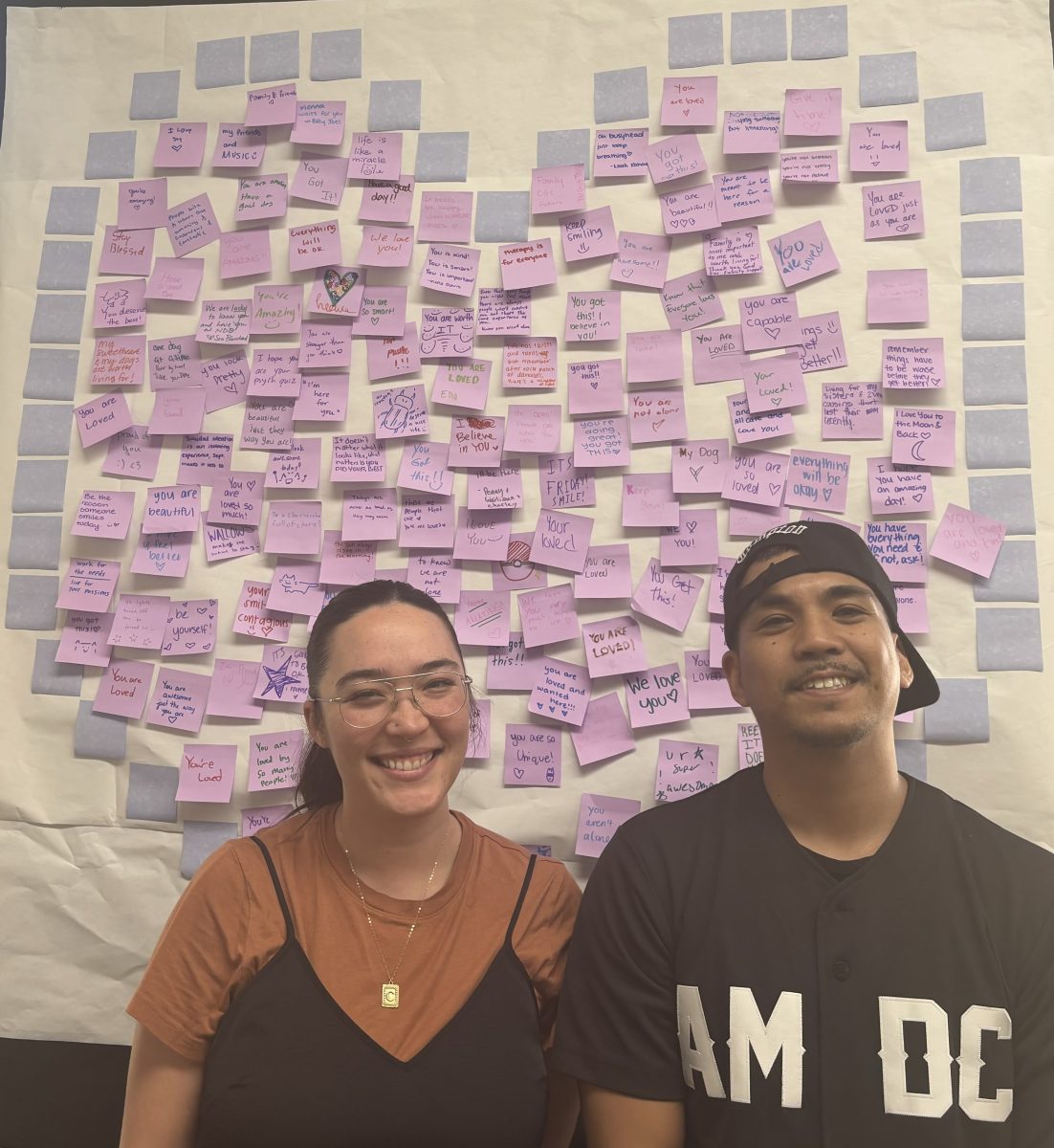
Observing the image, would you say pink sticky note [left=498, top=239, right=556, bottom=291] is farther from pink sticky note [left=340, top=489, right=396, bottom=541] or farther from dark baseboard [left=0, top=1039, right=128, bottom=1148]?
dark baseboard [left=0, top=1039, right=128, bottom=1148]

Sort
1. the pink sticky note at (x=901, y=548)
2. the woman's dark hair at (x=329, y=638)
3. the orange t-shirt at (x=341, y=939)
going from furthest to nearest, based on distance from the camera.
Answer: the pink sticky note at (x=901, y=548), the woman's dark hair at (x=329, y=638), the orange t-shirt at (x=341, y=939)

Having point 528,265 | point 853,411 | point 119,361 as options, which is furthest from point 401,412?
point 853,411

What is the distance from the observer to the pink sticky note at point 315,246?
1802 mm

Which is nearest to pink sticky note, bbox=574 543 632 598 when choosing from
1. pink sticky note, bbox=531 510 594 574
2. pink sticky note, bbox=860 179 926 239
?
pink sticky note, bbox=531 510 594 574

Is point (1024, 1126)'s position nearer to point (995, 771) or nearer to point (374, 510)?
point (995, 771)

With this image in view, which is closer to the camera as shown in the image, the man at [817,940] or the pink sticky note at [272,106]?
the man at [817,940]

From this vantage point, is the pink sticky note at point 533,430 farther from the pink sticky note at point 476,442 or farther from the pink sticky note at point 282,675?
A: the pink sticky note at point 282,675

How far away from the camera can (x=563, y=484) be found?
171 cm

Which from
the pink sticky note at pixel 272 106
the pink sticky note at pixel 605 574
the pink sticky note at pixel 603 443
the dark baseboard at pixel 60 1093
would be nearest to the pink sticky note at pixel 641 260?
the pink sticky note at pixel 603 443

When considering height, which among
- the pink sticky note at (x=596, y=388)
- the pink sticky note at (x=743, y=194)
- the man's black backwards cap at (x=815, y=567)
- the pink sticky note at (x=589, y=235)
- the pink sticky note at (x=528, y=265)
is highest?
the pink sticky note at (x=743, y=194)

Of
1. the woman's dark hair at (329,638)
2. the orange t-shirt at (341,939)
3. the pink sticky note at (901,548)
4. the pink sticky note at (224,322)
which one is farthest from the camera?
the pink sticky note at (224,322)

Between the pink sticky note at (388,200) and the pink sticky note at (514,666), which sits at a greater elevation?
the pink sticky note at (388,200)

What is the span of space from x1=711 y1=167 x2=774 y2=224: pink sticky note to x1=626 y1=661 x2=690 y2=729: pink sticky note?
0.77 metres

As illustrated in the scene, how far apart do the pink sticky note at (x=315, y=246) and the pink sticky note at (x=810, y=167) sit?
79 centimetres
